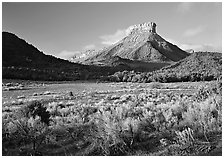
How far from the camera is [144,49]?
138 metres

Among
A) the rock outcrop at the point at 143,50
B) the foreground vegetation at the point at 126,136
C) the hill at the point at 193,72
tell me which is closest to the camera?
the foreground vegetation at the point at 126,136

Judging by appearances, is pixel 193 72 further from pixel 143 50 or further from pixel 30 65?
pixel 143 50

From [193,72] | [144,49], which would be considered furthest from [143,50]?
[193,72]

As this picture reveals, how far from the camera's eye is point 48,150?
696cm

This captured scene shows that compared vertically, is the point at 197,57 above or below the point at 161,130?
above

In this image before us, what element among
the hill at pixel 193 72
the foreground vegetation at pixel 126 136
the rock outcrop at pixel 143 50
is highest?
the rock outcrop at pixel 143 50

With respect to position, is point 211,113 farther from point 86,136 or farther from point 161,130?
point 86,136

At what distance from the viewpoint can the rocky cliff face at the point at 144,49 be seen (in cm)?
12962

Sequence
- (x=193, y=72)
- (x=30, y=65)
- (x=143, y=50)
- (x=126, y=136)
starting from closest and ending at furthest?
(x=126, y=136) → (x=193, y=72) → (x=30, y=65) → (x=143, y=50)

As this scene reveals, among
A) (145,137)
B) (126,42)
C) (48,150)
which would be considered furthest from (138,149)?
(126,42)

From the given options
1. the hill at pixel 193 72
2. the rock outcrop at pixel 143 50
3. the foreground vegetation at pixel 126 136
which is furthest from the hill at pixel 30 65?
the foreground vegetation at pixel 126 136

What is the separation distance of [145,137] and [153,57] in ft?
403

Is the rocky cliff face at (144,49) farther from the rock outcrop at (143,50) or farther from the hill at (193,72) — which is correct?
the hill at (193,72)

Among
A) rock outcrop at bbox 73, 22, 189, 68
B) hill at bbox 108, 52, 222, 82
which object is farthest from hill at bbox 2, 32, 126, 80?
rock outcrop at bbox 73, 22, 189, 68
